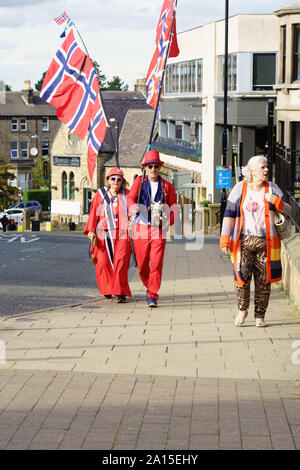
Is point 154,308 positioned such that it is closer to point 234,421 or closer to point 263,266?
point 263,266

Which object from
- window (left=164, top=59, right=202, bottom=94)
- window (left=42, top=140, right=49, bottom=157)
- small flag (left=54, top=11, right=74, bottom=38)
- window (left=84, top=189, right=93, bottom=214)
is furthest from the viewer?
window (left=42, top=140, right=49, bottom=157)

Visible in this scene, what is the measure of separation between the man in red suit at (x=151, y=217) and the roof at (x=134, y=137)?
5129 cm

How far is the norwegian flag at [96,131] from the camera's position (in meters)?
13.0

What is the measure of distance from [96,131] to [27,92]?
80179 millimetres

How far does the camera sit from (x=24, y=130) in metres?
91.6

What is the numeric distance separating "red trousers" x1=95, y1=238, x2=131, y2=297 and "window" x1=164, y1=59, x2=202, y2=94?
39.1 meters

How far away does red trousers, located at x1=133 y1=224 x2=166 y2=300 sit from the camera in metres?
10.9

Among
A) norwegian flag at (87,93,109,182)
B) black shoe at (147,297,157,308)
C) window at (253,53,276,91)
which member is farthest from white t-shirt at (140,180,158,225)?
window at (253,53,276,91)

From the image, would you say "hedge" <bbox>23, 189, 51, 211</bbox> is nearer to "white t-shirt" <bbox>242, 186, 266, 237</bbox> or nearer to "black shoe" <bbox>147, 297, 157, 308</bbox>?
"black shoe" <bbox>147, 297, 157, 308</bbox>

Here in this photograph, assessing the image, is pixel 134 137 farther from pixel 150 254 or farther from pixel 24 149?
pixel 150 254

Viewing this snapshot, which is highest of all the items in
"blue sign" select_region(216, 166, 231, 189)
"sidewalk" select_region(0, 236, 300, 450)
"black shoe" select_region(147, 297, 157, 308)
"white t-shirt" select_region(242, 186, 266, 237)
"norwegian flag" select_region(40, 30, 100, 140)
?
"norwegian flag" select_region(40, 30, 100, 140)

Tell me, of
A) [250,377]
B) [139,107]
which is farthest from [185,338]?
[139,107]

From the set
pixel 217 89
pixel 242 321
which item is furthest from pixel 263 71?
pixel 242 321
